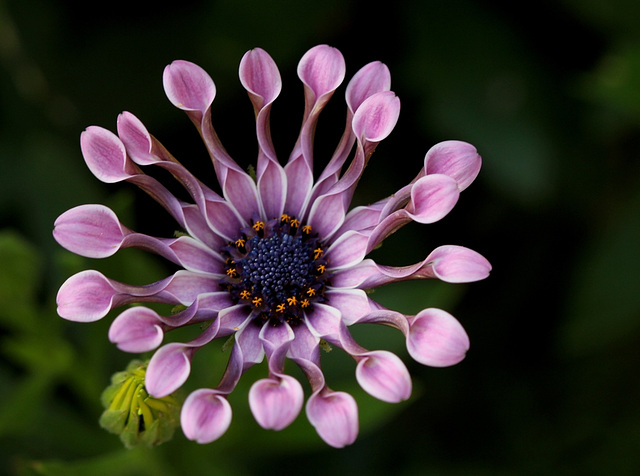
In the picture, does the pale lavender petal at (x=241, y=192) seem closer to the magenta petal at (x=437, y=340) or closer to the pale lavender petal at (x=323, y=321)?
the pale lavender petal at (x=323, y=321)

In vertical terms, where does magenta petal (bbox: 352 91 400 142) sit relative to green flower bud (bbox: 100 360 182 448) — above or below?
above

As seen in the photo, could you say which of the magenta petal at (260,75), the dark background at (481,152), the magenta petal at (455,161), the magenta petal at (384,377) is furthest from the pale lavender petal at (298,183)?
the dark background at (481,152)

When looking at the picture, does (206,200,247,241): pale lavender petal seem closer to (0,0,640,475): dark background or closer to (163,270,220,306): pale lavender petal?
(163,270,220,306): pale lavender petal

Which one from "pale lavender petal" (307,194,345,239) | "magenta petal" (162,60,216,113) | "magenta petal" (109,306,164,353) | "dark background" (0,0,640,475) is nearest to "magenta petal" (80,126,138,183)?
"magenta petal" (162,60,216,113)

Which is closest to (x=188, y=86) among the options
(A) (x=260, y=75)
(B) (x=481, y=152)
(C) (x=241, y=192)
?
(A) (x=260, y=75)

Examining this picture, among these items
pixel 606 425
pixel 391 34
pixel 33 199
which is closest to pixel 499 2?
pixel 391 34

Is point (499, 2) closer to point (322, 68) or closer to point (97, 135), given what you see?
point (322, 68)

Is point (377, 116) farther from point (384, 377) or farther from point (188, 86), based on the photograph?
point (384, 377)

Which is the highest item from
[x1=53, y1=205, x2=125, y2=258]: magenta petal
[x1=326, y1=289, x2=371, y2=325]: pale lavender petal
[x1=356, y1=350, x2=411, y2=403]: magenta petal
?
[x1=326, y1=289, x2=371, y2=325]: pale lavender petal
